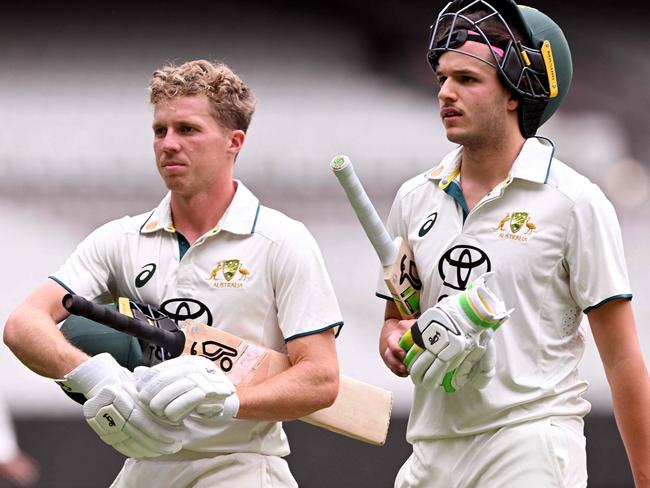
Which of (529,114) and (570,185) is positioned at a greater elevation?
(529,114)

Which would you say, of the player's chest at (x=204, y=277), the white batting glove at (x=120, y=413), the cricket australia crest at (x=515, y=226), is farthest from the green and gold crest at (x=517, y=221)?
the white batting glove at (x=120, y=413)

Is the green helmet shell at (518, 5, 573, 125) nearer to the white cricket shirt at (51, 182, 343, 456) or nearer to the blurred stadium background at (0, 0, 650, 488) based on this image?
the white cricket shirt at (51, 182, 343, 456)

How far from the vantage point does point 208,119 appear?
369cm

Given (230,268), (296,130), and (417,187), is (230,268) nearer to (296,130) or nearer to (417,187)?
(417,187)

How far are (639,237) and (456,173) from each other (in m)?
2.23

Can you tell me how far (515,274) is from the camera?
11.2 ft

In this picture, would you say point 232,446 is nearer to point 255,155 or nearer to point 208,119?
point 208,119

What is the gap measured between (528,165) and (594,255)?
12.0 inches

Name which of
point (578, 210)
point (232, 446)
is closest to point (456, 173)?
point (578, 210)

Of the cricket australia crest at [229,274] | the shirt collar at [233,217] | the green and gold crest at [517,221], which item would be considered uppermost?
the shirt collar at [233,217]

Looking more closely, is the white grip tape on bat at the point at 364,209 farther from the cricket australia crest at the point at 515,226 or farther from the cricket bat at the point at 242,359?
the cricket bat at the point at 242,359

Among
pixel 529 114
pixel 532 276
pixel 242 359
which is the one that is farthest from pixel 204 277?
pixel 529 114

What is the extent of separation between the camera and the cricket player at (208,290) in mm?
3438

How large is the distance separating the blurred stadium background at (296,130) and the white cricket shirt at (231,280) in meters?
1.93
